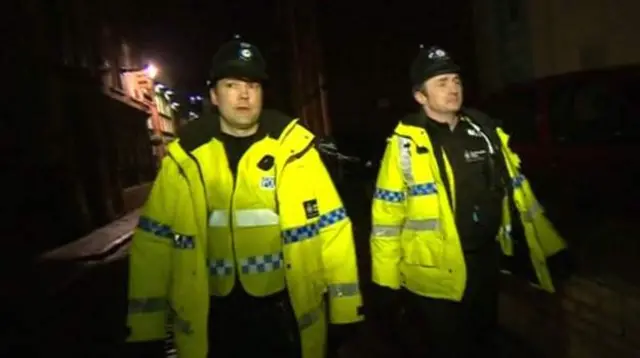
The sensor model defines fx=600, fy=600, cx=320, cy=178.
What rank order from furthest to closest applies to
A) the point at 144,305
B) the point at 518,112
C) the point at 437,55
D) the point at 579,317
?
1. the point at 518,112
2. the point at 579,317
3. the point at 437,55
4. the point at 144,305

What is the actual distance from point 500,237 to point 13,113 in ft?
44.4

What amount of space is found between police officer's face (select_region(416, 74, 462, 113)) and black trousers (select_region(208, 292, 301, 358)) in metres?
1.27

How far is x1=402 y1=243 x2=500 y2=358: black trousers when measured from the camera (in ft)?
10.3

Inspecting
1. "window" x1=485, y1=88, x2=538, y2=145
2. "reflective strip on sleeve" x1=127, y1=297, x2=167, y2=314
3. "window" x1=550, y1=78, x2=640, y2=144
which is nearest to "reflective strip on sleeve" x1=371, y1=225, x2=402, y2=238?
"reflective strip on sleeve" x1=127, y1=297, x2=167, y2=314

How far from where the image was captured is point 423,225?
3.12 m

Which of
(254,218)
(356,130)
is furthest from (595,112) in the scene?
(356,130)

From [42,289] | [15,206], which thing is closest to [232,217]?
[42,289]

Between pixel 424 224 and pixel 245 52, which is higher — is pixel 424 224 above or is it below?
below

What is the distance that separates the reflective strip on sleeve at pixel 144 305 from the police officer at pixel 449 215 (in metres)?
1.17

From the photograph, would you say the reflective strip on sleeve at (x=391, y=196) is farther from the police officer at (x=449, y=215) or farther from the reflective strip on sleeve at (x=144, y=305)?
the reflective strip on sleeve at (x=144, y=305)

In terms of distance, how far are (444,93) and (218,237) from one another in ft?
4.54

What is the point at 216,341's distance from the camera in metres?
2.79

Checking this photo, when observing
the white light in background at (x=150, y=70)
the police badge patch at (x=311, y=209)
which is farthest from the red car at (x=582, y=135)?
the white light in background at (x=150, y=70)

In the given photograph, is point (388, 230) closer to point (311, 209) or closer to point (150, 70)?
point (311, 209)
